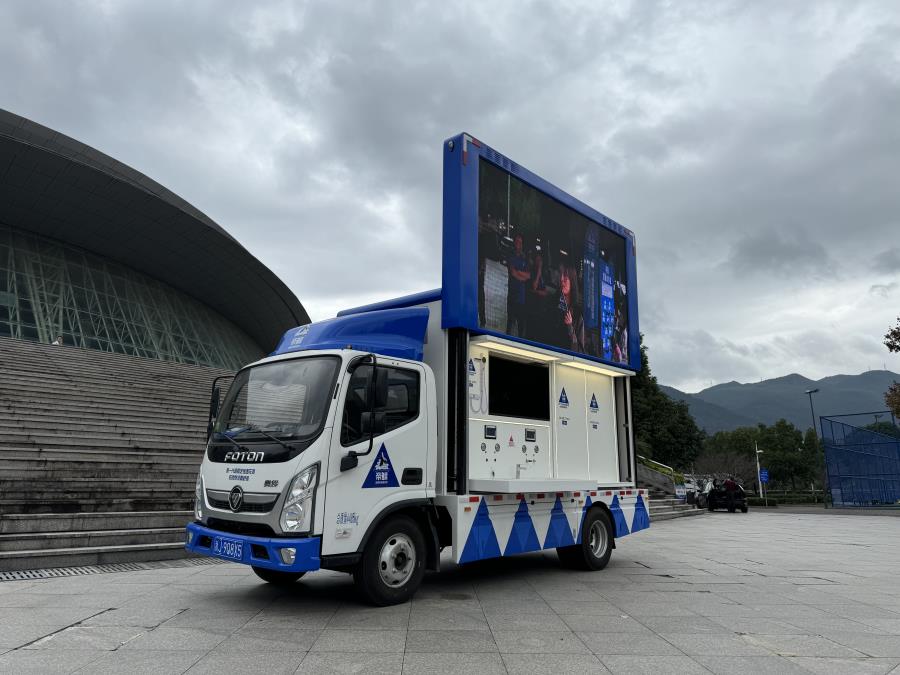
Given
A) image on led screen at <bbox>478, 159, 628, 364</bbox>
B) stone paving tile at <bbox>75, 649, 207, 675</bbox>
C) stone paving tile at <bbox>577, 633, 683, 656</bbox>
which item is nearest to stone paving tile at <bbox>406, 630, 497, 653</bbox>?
stone paving tile at <bbox>577, 633, 683, 656</bbox>

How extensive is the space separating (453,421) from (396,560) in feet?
4.90

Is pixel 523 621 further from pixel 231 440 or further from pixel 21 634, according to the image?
pixel 21 634

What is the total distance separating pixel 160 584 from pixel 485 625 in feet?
13.0

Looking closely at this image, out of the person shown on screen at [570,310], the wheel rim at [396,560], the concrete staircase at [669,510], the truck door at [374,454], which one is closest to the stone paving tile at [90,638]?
the truck door at [374,454]

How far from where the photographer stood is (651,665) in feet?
13.6

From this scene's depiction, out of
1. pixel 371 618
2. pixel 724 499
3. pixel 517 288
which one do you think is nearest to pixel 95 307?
pixel 517 288

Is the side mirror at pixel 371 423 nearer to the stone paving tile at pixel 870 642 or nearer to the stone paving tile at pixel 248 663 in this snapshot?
the stone paving tile at pixel 248 663

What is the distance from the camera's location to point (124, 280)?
1387 inches

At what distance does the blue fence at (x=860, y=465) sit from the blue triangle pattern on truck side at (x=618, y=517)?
20.5 metres

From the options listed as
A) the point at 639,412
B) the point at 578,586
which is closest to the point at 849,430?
the point at 639,412

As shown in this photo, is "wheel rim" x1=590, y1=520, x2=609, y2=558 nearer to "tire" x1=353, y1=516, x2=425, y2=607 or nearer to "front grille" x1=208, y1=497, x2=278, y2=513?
"tire" x1=353, y1=516, x2=425, y2=607

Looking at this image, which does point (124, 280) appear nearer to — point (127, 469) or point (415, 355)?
point (127, 469)

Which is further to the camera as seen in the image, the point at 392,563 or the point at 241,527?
the point at 392,563

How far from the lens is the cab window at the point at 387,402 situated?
5586mm
